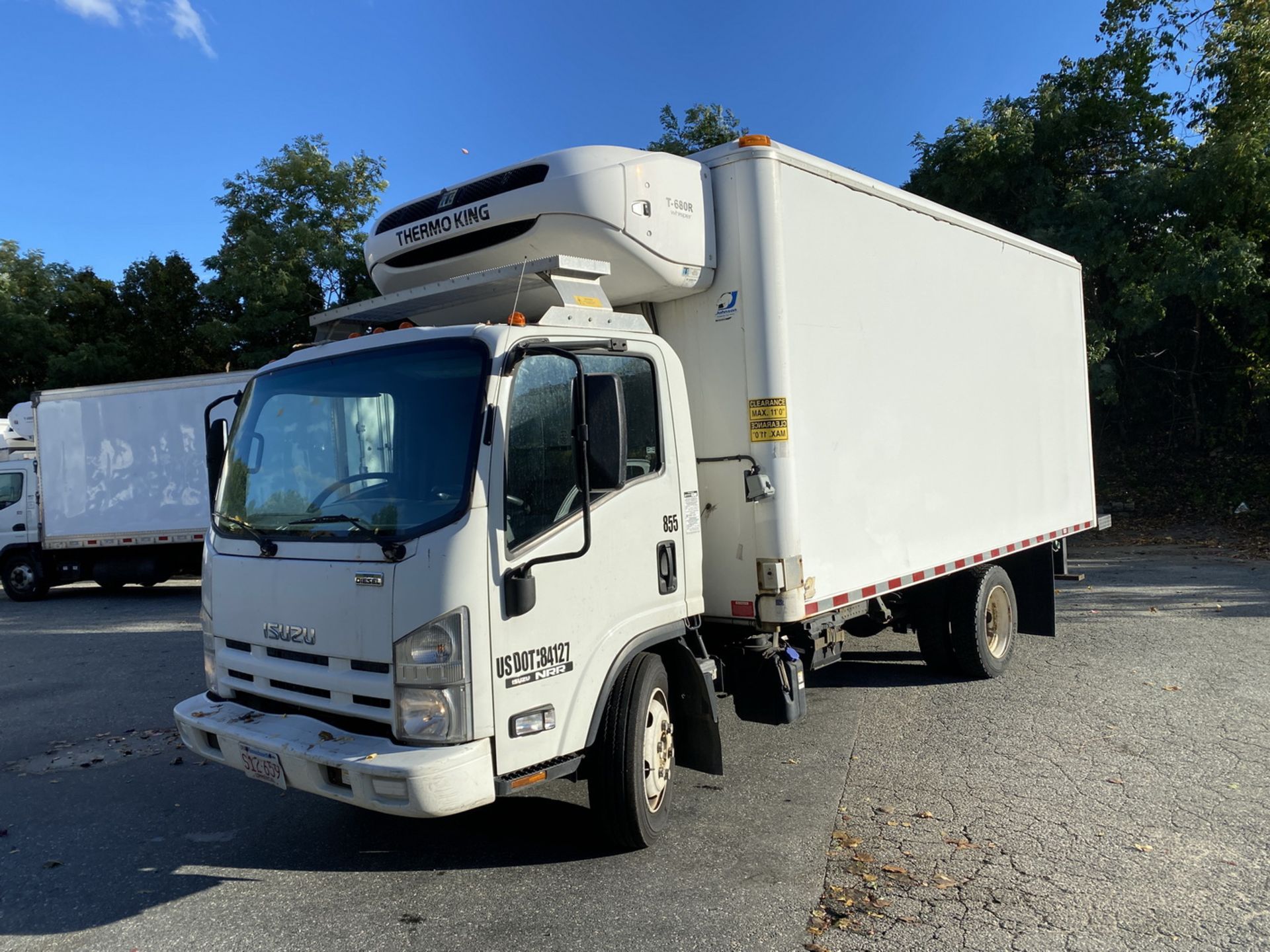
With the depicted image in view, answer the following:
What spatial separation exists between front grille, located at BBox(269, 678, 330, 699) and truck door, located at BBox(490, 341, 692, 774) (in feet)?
2.62

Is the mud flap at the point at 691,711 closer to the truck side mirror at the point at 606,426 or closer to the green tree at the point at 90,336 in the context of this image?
the truck side mirror at the point at 606,426

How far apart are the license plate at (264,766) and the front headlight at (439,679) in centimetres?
61

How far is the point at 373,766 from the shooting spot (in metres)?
3.37

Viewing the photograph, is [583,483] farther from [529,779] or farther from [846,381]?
[846,381]

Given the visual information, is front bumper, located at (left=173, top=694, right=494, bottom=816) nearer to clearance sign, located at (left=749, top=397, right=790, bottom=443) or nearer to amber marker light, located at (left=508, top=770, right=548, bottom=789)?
amber marker light, located at (left=508, top=770, right=548, bottom=789)

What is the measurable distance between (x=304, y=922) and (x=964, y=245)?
19.9 feet

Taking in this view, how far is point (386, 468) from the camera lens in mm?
3889

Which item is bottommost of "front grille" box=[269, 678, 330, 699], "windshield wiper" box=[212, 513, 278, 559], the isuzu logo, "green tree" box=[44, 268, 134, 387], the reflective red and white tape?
"front grille" box=[269, 678, 330, 699]

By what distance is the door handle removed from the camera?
437 centimetres

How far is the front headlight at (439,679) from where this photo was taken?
3445mm

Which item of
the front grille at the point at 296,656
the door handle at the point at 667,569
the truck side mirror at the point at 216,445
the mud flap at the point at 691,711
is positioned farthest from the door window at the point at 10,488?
the door handle at the point at 667,569

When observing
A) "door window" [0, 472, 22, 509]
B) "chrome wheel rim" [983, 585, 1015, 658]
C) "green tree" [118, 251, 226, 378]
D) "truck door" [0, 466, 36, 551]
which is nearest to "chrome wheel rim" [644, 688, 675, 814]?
"chrome wheel rim" [983, 585, 1015, 658]

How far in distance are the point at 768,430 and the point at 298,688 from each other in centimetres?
256

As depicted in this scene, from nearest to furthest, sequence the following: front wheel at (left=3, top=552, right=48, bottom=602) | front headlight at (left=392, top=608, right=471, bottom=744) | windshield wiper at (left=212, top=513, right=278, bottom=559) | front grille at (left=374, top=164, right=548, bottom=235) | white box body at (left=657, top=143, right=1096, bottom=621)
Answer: front headlight at (left=392, top=608, right=471, bottom=744) → windshield wiper at (left=212, top=513, right=278, bottom=559) → front grille at (left=374, top=164, right=548, bottom=235) → white box body at (left=657, top=143, right=1096, bottom=621) → front wheel at (left=3, top=552, right=48, bottom=602)
